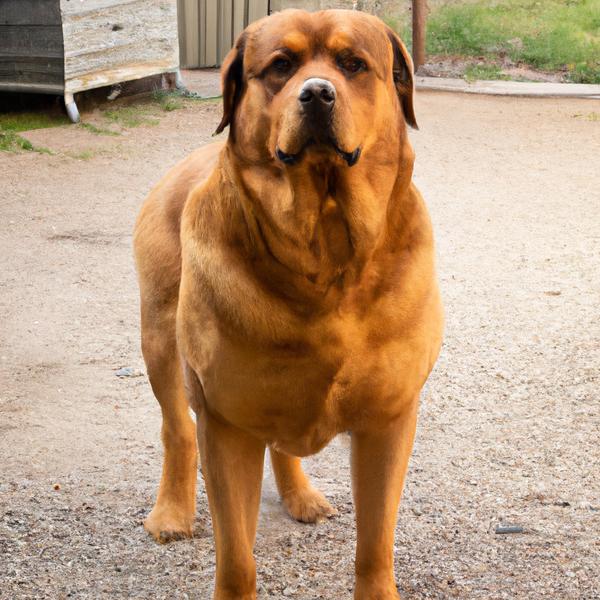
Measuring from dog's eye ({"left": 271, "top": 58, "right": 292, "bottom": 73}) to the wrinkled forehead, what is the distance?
2cm

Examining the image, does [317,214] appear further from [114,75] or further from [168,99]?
[168,99]

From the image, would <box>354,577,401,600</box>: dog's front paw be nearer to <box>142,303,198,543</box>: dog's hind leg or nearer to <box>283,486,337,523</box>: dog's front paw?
<box>283,486,337,523</box>: dog's front paw

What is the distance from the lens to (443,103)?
1172 cm

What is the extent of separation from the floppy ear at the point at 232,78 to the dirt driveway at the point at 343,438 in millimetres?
1586

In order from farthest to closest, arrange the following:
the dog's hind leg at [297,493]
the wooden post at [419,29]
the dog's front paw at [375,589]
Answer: the wooden post at [419,29], the dog's hind leg at [297,493], the dog's front paw at [375,589]

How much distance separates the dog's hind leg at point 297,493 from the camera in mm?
3719

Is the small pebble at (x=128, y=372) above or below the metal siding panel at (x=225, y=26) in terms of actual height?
above

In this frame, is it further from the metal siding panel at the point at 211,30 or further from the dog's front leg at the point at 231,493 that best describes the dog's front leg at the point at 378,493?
the metal siding panel at the point at 211,30

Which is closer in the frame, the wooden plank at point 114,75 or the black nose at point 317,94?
the black nose at point 317,94

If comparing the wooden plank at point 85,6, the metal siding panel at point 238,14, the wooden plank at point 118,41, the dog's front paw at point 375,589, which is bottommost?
the metal siding panel at point 238,14

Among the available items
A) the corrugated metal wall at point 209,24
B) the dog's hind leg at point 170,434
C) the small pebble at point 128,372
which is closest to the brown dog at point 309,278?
the dog's hind leg at point 170,434

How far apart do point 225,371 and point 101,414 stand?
210cm

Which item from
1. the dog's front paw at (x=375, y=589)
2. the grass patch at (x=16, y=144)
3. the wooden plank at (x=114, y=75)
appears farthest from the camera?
the wooden plank at (x=114, y=75)

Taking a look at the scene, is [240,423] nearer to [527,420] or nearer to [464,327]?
[527,420]
